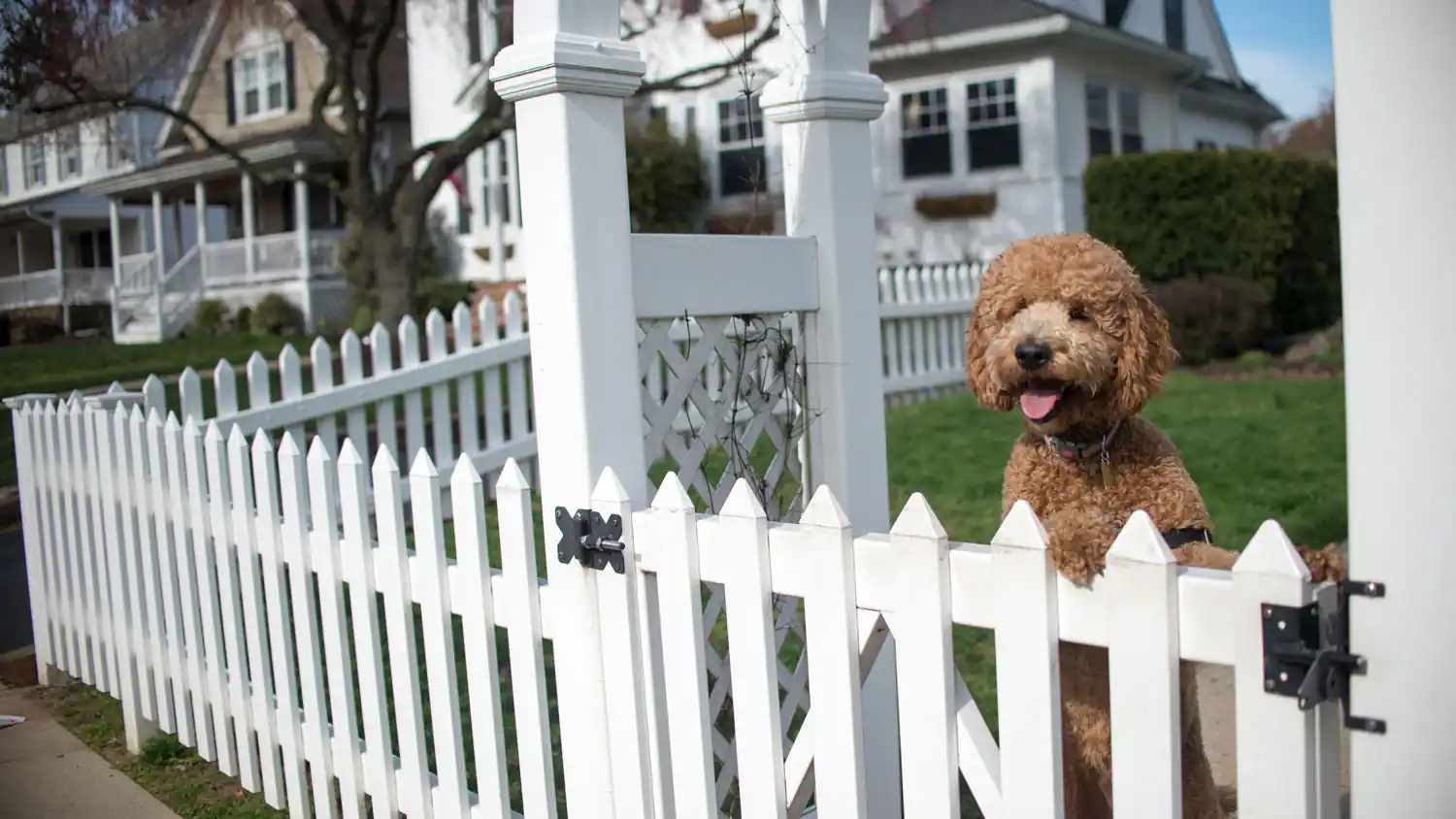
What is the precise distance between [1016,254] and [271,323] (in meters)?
21.6

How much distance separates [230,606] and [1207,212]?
533 inches

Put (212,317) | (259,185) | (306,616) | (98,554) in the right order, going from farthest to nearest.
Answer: (259,185)
(212,317)
(98,554)
(306,616)

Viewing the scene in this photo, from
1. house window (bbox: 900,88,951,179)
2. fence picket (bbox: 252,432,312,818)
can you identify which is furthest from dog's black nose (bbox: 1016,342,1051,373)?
house window (bbox: 900,88,951,179)

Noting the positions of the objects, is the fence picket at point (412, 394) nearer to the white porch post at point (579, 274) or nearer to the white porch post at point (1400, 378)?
the white porch post at point (579, 274)

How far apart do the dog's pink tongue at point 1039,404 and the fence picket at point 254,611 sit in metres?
2.46

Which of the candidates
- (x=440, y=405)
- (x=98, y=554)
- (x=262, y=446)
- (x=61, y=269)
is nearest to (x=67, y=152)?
(x=61, y=269)

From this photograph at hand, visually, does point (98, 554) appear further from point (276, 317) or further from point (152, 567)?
point (276, 317)

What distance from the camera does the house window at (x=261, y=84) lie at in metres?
25.3

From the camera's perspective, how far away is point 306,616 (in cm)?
325

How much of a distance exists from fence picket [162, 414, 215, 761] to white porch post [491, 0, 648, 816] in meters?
1.92

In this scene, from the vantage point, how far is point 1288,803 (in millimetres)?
1438

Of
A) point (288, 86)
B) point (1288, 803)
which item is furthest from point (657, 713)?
point (288, 86)

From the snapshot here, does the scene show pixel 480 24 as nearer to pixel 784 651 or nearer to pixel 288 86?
pixel 288 86

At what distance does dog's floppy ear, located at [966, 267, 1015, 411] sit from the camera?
1995 mm
